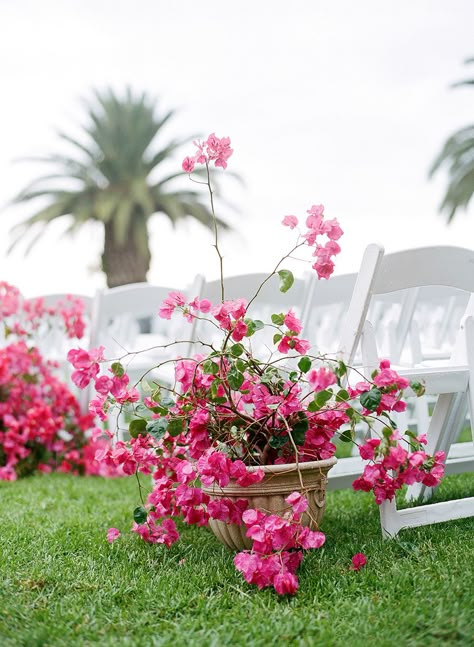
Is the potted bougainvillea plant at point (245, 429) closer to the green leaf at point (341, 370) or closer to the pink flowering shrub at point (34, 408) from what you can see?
the green leaf at point (341, 370)

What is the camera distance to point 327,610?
5.93ft

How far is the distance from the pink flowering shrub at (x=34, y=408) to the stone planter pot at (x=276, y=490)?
2442 millimetres

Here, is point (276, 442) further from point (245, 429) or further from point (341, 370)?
point (341, 370)

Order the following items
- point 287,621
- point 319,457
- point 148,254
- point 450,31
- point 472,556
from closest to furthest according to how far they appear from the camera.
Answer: point 287,621 < point 472,556 < point 319,457 < point 450,31 < point 148,254

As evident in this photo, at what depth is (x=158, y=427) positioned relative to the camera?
86.7 inches

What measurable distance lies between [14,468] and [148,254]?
29.6 ft

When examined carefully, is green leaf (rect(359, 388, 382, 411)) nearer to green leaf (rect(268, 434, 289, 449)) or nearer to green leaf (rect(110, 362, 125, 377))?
green leaf (rect(268, 434, 289, 449))

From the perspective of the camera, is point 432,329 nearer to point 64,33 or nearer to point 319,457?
point 319,457

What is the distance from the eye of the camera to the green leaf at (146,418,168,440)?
2.20 m

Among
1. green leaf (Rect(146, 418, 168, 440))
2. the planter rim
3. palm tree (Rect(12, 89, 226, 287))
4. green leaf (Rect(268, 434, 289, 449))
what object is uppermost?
palm tree (Rect(12, 89, 226, 287))

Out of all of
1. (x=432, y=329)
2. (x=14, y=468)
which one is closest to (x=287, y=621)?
(x=14, y=468)

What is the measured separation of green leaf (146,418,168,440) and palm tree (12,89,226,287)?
34.3ft

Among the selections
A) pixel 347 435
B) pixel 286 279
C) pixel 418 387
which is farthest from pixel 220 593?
pixel 286 279

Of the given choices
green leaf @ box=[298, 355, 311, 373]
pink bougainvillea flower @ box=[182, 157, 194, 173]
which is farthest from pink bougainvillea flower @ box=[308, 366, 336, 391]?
pink bougainvillea flower @ box=[182, 157, 194, 173]
